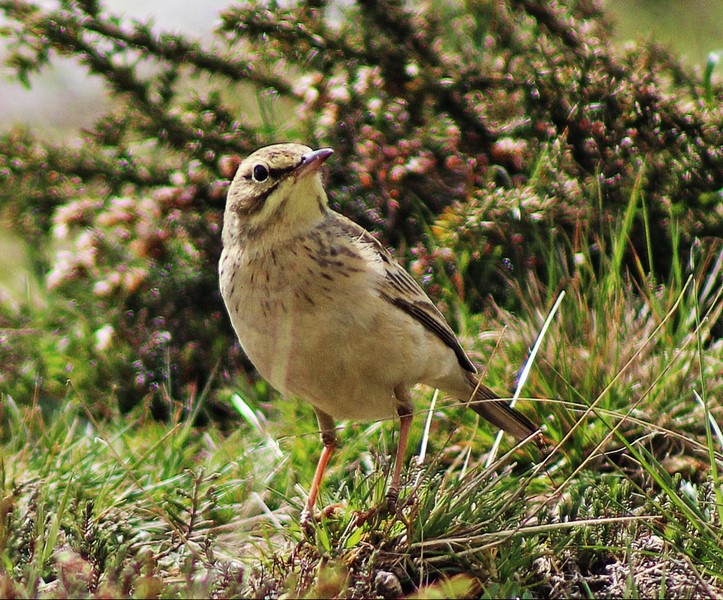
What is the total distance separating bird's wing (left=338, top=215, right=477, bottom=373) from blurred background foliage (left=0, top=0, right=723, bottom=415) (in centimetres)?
85

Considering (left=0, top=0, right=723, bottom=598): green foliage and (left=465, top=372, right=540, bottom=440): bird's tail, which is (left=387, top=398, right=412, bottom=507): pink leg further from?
(left=465, top=372, right=540, bottom=440): bird's tail

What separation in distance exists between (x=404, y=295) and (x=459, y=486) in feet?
3.20

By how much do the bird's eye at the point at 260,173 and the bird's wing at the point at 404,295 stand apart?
1.33 ft

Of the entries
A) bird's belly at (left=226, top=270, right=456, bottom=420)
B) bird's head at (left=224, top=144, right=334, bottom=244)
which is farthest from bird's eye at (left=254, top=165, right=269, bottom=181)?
bird's belly at (left=226, top=270, right=456, bottom=420)

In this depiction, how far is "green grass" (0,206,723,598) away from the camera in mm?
3498

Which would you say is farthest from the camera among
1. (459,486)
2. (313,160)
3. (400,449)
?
(400,449)

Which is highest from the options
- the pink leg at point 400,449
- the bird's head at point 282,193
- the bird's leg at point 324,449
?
the bird's head at point 282,193

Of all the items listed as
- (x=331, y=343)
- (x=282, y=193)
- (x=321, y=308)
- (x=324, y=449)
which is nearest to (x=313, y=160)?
(x=282, y=193)

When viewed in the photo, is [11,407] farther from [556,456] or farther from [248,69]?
[556,456]

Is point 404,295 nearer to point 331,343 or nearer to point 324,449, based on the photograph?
point 331,343

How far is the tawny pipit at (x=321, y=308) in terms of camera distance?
3.94 m

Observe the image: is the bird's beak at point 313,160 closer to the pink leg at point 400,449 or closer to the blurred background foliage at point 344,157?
the pink leg at point 400,449

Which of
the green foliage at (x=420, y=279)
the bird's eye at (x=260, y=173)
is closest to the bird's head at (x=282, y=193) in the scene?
the bird's eye at (x=260, y=173)

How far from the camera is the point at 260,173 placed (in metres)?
4.31
